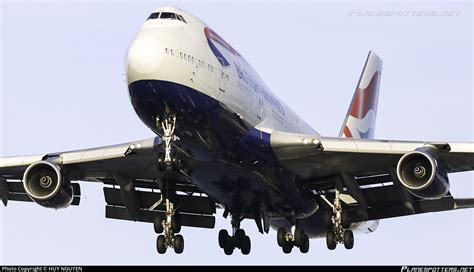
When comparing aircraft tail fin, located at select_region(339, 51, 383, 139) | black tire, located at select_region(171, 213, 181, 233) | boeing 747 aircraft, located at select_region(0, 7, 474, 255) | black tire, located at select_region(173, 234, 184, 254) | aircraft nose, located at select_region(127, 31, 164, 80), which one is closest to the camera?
aircraft nose, located at select_region(127, 31, 164, 80)

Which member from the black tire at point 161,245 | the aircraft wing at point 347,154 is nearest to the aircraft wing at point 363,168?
the aircraft wing at point 347,154

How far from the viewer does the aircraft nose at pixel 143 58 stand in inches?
1201

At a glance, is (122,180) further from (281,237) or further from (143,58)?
(143,58)

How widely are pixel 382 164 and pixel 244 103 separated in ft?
17.9

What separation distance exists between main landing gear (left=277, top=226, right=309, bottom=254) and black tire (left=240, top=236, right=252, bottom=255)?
49.3 inches

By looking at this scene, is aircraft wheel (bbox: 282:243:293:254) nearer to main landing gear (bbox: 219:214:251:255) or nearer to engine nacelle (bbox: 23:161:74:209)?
main landing gear (bbox: 219:214:251:255)

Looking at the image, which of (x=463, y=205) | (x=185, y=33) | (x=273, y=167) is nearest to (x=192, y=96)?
(x=185, y=33)

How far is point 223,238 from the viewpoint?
129ft

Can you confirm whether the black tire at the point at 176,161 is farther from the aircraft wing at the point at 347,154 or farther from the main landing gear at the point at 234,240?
the main landing gear at the point at 234,240

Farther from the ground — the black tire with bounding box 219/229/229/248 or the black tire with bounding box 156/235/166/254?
the black tire with bounding box 219/229/229/248

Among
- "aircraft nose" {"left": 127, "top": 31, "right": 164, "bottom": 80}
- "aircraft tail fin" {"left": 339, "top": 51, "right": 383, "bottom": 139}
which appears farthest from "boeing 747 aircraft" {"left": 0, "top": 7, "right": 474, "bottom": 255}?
"aircraft tail fin" {"left": 339, "top": 51, "right": 383, "bottom": 139}

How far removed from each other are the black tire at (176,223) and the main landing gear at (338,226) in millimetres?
4505

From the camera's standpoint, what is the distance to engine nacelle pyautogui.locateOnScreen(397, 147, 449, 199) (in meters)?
33.8

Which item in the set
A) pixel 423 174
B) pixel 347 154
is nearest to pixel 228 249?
pixel 347 154
